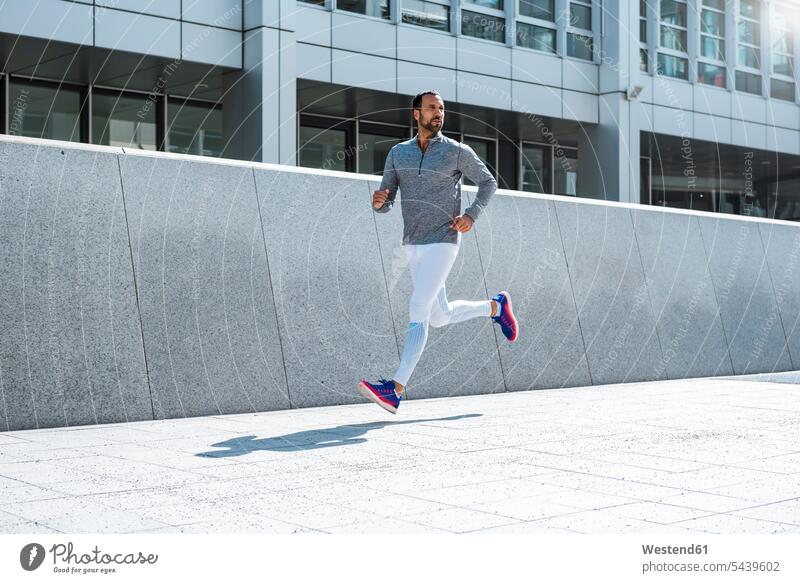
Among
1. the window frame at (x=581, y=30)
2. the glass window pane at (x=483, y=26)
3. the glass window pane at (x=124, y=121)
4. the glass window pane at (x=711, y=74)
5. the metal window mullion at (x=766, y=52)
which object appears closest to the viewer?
the glass window pane at (x=124, y=121)

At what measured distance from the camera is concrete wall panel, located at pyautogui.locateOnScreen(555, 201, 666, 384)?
425 inches

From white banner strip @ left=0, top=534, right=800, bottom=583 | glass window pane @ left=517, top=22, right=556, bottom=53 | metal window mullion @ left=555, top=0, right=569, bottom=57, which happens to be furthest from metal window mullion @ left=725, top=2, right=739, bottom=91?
white banner strip @ left=0, top=534, right=800, bottom=583

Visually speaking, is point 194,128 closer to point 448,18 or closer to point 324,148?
point 324,148

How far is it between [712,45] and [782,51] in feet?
10.3

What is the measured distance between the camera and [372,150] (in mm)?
26547

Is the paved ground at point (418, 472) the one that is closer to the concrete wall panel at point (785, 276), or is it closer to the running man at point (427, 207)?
the running man at point (427, 207)

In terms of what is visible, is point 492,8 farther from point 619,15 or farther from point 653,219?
point 653,219

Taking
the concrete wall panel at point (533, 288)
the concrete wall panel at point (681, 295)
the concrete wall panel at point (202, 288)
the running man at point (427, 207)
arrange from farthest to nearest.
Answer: the concrete wall panel at point (681, 295), the concrete wall panel at point (533, 288), the concrete wall panel at point (202, 288), the running man at point (427, 207)

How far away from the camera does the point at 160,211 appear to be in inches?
311

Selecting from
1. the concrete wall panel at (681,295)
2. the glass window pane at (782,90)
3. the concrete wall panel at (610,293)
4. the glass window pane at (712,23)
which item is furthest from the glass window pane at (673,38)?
the concrete wall panel at (610,293)

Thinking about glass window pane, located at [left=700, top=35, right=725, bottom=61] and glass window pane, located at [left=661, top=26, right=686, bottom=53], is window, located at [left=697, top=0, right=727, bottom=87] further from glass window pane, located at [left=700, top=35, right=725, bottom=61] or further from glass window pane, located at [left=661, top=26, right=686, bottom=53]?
glass window pane, located at [left=661, top=26, right=686, bottom=53]

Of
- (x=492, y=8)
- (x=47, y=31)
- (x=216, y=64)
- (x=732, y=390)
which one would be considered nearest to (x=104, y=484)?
(x=732, y=390)

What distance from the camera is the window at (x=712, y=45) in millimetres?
31000

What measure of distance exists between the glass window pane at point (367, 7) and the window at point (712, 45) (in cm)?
1085
